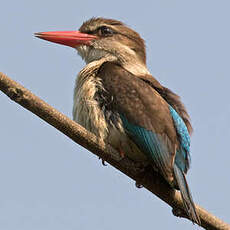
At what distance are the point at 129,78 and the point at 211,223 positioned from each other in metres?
1.46

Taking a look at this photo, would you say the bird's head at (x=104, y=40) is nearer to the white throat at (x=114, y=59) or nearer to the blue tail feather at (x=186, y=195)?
the white throat at (x=114, y=59)

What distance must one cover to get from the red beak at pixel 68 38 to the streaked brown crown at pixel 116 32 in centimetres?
10

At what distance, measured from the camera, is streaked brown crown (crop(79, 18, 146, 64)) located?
5.71 meters

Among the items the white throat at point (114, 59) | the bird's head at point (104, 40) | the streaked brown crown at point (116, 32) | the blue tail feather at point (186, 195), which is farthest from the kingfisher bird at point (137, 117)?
the streaked brown crown at point (116, 32)

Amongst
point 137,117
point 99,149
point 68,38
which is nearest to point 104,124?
point 137,117

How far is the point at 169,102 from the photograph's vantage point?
15.5 feet

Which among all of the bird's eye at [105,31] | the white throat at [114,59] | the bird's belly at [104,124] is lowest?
the bird's belly at [104,124]

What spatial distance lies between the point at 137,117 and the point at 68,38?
1767 mm

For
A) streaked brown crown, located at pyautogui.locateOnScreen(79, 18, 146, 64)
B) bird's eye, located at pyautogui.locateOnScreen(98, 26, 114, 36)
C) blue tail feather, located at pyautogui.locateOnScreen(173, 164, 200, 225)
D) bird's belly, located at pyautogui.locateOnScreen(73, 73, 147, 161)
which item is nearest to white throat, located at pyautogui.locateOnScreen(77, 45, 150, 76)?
streaked brown crown, located at pyautogui.locateOnScreen(79, 18, 146, 64)

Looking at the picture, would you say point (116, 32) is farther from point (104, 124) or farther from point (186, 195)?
point (186, 195)

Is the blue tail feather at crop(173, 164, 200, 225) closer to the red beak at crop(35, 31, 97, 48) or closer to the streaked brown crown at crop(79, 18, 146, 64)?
the streaked brown crown at crop(79, 18, 146, 64)

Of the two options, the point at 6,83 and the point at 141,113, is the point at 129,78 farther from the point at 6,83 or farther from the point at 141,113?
the point at 6,83

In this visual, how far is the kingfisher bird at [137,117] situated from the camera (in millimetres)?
4176

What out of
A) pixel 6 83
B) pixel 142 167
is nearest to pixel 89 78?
pixel 142 167
